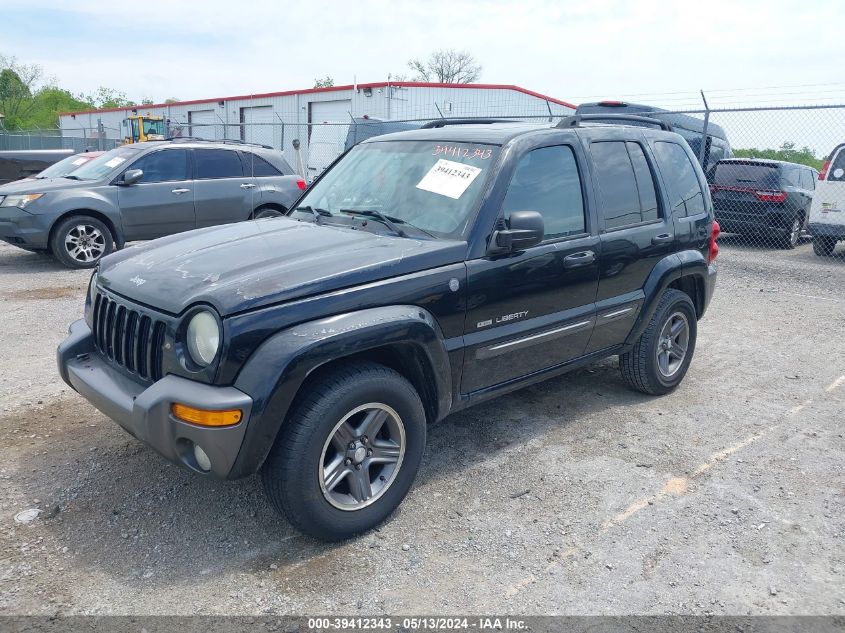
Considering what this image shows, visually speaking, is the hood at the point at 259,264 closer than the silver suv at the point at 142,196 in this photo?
Yes

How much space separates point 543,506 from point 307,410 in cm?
140

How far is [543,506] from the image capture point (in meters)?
3.56

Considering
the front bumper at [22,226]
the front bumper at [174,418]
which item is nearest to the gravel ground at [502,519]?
the front bumper at [174,418]

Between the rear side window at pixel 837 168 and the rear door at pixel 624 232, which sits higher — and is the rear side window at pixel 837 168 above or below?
above

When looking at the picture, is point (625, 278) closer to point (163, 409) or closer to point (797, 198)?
point (163, 409)

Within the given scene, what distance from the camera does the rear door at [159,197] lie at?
9.37 meters

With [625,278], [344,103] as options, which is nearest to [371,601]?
[625,278]

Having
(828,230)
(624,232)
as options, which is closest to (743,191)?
(828,230)

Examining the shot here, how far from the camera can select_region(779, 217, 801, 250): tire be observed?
1259 cm

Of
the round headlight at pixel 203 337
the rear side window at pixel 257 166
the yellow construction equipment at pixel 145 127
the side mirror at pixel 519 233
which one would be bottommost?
the round headlight at pixel 203 337

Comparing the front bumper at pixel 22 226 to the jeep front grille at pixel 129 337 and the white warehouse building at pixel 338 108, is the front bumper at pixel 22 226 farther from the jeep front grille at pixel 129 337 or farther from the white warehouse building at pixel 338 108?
the white warehouse building at pixel 338 108

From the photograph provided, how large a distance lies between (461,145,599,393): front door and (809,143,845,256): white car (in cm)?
896

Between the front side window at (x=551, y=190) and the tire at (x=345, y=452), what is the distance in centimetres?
125

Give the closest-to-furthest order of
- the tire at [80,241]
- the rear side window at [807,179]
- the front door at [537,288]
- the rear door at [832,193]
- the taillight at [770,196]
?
the front door at [537,288] < the tire at [80,241] < the rear door at [832,193] < the taillight at [770,196] < the rear side window at [807,179]
